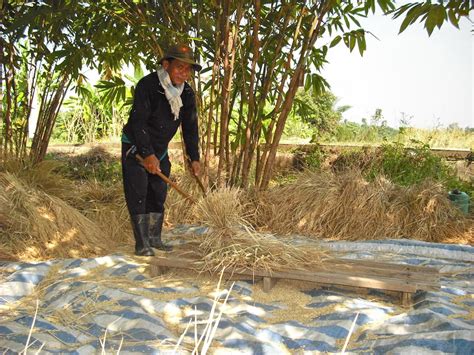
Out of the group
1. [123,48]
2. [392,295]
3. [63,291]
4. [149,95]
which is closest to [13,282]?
[63,291]

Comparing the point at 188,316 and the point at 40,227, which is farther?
the point at 40,227

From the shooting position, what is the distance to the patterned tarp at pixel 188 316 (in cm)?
209

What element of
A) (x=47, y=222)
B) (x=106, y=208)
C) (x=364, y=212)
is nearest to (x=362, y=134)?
(x=364, y=212)

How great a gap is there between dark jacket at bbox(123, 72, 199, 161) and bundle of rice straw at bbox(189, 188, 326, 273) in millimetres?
620

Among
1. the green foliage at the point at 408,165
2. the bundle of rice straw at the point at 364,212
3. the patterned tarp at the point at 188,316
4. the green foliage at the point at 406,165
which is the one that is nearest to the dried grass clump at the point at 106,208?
the patterned tarp at the point at 188,316

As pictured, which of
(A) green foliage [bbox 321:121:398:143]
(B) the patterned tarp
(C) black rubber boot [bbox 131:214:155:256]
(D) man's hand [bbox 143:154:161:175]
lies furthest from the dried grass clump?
(A) green foliage [bbox 321:121:398:143]

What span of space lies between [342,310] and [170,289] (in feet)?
3.06

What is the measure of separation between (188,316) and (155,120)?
60.5 inches

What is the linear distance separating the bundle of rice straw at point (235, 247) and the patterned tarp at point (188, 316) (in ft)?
0.46

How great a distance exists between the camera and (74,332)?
2.26 m

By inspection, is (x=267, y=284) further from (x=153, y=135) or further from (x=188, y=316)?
(x=153, y=135)

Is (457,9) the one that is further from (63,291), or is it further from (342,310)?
(63,291)

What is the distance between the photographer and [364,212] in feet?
13.9

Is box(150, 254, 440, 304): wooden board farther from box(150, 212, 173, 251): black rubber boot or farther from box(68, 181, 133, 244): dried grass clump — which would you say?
box(68, 181, 133, 244): dried grass clump
